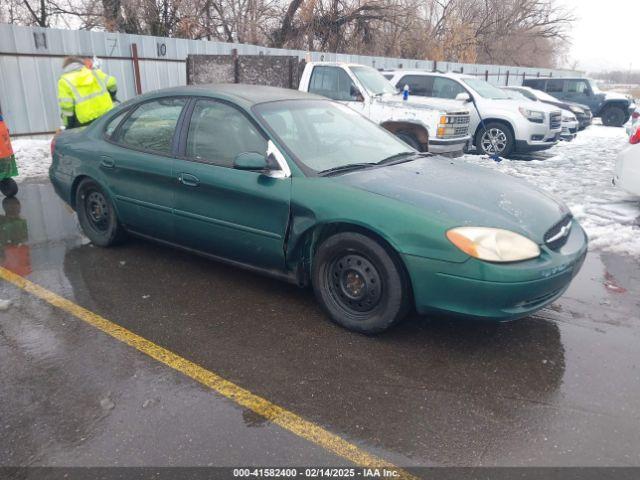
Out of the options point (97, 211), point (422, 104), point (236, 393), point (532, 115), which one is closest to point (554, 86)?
point (532, 115)

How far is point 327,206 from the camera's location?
3.57m

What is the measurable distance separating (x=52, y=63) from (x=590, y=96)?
18.9 meters

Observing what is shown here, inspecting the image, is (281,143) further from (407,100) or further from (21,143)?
(21,143)

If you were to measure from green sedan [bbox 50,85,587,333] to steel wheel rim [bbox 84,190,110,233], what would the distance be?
23 millimetres

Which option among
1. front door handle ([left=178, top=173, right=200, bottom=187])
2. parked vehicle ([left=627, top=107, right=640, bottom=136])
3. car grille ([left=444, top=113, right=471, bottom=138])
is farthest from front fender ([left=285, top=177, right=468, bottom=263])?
car grille ([left=444, top=113, right=471, bottom=138])

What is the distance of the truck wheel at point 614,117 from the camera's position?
818 inches

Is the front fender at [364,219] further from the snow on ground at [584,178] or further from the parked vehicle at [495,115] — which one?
the parked vehicle at [495,115]

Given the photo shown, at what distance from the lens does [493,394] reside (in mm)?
3000

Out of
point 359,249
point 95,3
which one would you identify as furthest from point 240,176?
point 95,3

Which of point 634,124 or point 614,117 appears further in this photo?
point 614,117

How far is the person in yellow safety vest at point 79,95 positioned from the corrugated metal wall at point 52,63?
14.9 ft

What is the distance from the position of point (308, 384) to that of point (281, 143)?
178 cm

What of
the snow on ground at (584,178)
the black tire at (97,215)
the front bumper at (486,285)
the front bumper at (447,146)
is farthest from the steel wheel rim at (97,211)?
the front bumper at (447,146)

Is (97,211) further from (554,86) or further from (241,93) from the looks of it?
(554,86)
